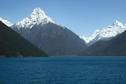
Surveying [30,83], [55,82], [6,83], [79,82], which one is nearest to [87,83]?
[79,82]

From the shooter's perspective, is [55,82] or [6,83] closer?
[6,83]

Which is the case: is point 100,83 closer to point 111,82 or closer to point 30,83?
point 111,82

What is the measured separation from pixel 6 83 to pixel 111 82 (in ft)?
111

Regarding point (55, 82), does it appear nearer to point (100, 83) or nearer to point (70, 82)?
point (70, 82)

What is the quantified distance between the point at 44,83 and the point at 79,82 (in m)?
12.0

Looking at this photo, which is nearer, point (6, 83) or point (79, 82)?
point (6, 83)

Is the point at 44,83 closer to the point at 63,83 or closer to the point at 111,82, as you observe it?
the point at 63,83

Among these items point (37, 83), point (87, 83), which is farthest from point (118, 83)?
point (37, 83)

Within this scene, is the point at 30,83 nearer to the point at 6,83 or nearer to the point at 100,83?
the point at 6,83

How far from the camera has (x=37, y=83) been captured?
4341 inches

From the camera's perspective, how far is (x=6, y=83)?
108000 mm

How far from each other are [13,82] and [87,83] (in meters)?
23.6

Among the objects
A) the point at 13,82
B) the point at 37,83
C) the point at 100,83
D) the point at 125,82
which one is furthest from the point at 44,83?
the point at 125,82

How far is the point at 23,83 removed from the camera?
4277 inches
